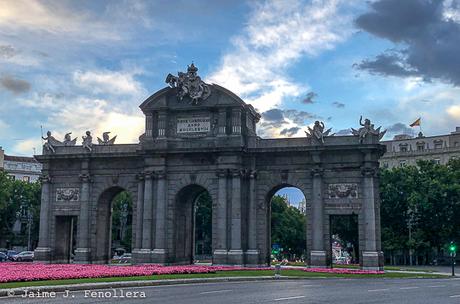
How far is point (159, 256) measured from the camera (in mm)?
54219

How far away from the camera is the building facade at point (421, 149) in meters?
109

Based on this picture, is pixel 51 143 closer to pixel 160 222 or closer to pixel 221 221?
pixel 160 222

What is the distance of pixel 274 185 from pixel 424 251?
1416 inches

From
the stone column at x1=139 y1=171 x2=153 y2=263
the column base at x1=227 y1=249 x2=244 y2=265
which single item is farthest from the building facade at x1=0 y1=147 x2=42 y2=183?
the column base at x1=227 y1=249 x2=244 y2=265

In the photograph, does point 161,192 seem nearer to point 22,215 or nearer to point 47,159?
point 47,159

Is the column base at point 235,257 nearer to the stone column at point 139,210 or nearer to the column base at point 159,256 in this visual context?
the column base at point 159,256

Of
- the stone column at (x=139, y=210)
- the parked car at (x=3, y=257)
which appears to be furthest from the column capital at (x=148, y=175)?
the parked car at (x=3, y=257)

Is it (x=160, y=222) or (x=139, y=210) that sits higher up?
(x=139, y=210)

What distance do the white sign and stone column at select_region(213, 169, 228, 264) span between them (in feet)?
15.8

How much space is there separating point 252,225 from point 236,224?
1.82 meters

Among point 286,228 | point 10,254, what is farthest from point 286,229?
point 10,254

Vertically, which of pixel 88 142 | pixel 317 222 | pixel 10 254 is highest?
pixel 88 142

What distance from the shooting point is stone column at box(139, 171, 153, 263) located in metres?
54.9

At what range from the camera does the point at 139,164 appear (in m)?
58.1
